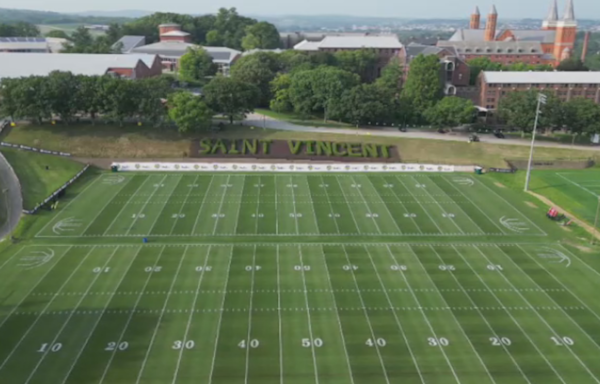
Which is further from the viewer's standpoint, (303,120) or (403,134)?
(303,120)

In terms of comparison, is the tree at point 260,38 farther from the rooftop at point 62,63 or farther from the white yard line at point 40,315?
the white yard line at point 40,315

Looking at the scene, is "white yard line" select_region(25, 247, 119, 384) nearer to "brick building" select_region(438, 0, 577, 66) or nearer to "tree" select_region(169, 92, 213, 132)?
"tree" select_region(169, 92, 213, 132)

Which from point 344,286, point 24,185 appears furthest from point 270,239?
point 24,185

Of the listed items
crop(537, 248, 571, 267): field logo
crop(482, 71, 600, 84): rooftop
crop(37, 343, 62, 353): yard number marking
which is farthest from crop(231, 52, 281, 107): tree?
crop(37, 343, 62, 353): yard number marking

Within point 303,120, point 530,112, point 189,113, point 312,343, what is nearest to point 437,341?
point 312,343

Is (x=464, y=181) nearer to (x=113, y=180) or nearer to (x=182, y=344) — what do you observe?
(x=113, y=180)

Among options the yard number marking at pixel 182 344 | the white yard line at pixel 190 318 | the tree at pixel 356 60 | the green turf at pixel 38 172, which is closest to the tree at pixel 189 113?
the green turf at pixel 38 172

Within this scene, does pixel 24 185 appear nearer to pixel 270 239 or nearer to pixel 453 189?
pixel 270 239
